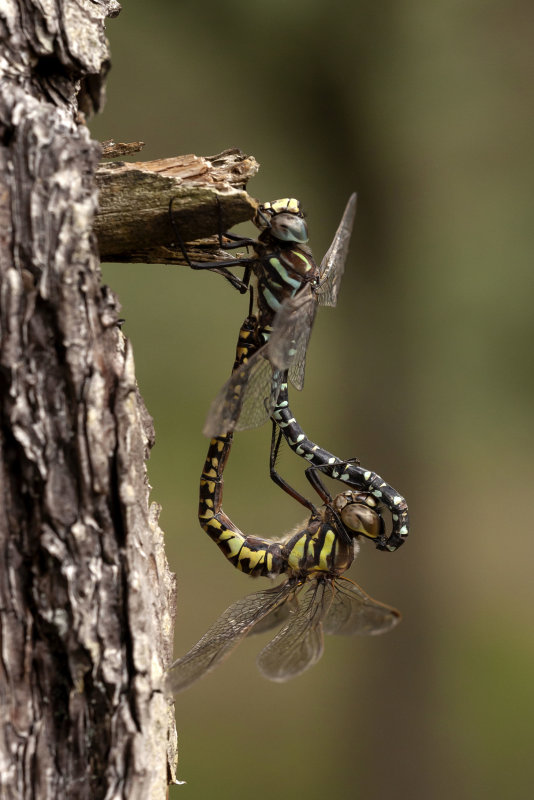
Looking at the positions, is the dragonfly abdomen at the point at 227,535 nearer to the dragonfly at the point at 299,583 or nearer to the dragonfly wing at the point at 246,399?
the dragonfly at the point at 299,583

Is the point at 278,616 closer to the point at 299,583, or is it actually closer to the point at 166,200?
the point at 299,583

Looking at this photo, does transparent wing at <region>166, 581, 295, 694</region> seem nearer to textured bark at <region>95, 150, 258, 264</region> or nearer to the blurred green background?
textured bark at <region>95, 150, 258, 264</region>

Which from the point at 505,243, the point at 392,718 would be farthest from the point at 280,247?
the point at 392,718

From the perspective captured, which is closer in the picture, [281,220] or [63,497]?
[63,497]

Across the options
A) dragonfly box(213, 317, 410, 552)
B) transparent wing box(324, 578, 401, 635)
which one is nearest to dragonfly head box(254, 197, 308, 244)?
dragonfly box(213, 317, 410, 552)

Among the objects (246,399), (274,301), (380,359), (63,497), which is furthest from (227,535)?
(380,359)

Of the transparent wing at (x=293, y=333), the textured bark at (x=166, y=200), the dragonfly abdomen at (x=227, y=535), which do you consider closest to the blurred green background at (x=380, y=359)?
the dragonfly abdomen at (x=227, y=535)

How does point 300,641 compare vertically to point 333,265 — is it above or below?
below
